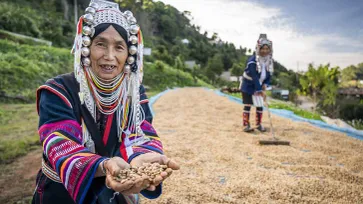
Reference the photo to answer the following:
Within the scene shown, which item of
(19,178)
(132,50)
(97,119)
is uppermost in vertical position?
(132,50)

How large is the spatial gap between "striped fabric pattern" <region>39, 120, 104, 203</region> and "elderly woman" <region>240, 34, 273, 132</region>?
3.76 m

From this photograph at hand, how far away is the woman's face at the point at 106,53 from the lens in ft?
4.37

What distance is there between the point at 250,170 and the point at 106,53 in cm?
199

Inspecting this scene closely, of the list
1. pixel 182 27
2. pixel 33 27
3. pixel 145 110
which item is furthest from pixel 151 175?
pixel 182 27

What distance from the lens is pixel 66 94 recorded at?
130cm

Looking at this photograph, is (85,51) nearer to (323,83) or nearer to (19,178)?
(19,178)

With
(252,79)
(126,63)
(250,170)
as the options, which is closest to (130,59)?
(126,63)

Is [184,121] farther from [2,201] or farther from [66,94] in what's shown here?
[66,94]

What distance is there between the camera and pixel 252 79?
4730mm

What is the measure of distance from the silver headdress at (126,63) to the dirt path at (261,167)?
91 cm

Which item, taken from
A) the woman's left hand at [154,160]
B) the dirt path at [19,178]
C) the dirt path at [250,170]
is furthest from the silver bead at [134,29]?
the dirt path at [19,178]

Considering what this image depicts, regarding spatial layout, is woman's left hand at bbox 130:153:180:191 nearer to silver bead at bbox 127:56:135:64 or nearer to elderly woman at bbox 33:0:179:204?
elderly woman at bbox 33:0:179:204

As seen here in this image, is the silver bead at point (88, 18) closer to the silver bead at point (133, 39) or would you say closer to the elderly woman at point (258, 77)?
A: the silver bead at point (133, 39)

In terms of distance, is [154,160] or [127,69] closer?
[154,160]
